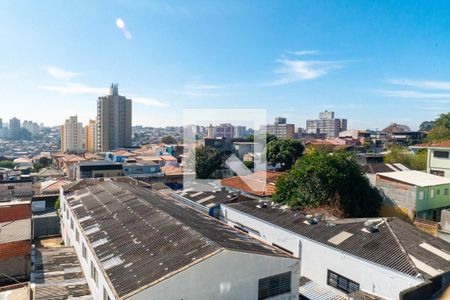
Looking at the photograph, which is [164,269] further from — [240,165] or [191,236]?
[240,165]

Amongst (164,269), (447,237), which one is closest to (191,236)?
(164,269)

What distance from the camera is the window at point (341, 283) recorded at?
11641 millimetres

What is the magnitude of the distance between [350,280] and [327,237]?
1924 millimetres

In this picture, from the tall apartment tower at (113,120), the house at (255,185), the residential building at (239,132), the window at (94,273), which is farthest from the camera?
the tall apartment tower at (113,120)

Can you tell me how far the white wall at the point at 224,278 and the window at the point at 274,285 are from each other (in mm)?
135

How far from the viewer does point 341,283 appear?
12109mm

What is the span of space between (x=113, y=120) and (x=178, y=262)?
86.7 meters

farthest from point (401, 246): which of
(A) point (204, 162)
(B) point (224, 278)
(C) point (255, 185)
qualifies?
(A) point (204, 162)

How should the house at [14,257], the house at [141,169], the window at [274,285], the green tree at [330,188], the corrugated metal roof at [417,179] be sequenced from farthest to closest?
the house at [141,169], the corrugated metal roof at [417,179], the green tree at [330,188], the house at [14,257], the window at [274,285]

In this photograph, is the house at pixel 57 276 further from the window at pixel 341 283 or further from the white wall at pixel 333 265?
the window at pixel 341 283

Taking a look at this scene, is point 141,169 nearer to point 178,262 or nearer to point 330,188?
point 330,188

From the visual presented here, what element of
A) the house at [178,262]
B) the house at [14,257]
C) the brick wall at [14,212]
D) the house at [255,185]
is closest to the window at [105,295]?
the house at [178,262]

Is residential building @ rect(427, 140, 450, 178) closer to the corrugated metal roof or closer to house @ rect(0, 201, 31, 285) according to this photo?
the corrugated metal roof

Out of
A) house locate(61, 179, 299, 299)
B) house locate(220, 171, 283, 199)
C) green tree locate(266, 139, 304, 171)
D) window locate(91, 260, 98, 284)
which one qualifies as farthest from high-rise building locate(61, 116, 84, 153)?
window locate(91, 260, 98, 284)
